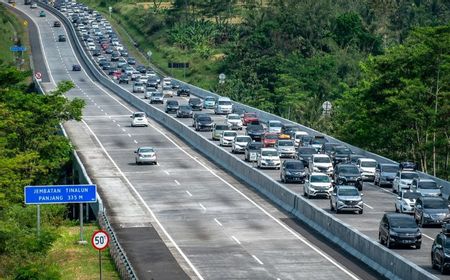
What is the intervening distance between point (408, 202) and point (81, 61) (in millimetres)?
132130

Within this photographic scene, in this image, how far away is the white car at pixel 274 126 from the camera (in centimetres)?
10412

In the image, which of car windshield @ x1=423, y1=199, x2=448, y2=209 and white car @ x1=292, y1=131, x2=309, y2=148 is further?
white car @ x1=292, y1=131, x2=309, y2=148

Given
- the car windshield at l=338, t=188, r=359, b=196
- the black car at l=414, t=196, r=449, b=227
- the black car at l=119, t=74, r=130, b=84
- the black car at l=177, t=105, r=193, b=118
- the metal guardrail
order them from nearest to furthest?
the metal guardrail < the black car at l=414, t=196, r=449, b=227 < the car windshield at l=338, t=188, r=359, b=196 < the black car at l=177, t=105, r=193, b=118 < the black car at l=119, t=74, r=130, b=84

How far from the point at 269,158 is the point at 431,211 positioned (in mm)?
24623

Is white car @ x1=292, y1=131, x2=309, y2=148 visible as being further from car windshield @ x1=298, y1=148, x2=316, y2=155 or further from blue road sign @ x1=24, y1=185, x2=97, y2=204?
blue road sign @ x1=24, y1=185, x2=97, y2=204

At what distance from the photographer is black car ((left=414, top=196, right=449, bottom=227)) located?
59.5 metres

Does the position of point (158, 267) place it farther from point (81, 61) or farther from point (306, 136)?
point (81, 61)

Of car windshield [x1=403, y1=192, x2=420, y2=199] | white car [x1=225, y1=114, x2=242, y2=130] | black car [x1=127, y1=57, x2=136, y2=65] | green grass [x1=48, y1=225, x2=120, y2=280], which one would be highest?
black car [x1=127, y1=57, x2=136, y2=65]

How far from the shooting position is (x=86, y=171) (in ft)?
275

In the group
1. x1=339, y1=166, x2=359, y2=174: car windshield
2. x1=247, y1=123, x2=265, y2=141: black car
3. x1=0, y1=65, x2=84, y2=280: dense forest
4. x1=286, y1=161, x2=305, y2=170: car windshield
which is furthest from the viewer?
x1=247, y1=123, x2=265, y2=141: black car

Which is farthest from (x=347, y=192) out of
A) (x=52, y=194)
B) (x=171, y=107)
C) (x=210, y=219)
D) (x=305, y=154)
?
(x=171, y=107)

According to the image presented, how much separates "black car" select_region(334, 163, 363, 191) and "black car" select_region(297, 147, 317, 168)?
9.78 meters

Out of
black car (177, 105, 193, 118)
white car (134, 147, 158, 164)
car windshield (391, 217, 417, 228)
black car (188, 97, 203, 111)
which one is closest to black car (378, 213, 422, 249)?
car windshield (391, 217, 417, 228)

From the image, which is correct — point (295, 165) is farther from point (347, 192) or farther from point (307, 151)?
point (347, 192)
